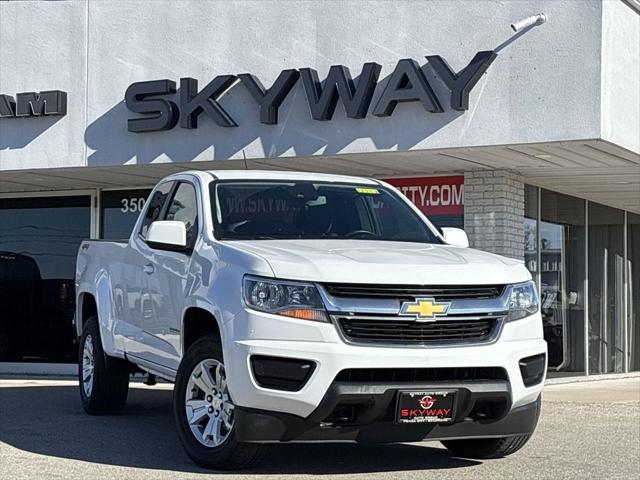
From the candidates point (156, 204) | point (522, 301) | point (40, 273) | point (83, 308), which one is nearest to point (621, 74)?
point (156, 204)

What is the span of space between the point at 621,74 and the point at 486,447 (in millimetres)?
6750

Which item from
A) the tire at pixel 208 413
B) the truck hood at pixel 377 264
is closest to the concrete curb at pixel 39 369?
the tire at pixel 208 413

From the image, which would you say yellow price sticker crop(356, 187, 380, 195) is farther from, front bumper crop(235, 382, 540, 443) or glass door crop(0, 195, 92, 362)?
glass door crop(0, 195, 92, 362)

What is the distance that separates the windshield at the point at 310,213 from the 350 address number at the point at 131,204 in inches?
384

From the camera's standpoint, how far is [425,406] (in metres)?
6.66

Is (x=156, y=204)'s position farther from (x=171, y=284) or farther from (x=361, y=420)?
(x=361, y=420)

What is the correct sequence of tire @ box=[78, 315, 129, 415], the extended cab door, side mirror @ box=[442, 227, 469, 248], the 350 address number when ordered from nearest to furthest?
the extended cab door
side mirror @ box=[442, 227, 469, 248]
tire @ box=[78, 315, 129, 415]
the 350 address number

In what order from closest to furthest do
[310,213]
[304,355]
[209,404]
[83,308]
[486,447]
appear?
[304,355]
[209,404]
[486,447]
[310,213]
[83,308]

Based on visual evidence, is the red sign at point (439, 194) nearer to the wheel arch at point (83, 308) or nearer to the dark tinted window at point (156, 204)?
the wheel arch at point (83, 308)

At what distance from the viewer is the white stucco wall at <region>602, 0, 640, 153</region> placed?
12.8m

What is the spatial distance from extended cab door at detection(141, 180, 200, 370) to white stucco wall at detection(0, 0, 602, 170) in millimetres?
3238

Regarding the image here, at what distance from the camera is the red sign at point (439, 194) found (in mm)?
15359

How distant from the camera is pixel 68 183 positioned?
59.2ft

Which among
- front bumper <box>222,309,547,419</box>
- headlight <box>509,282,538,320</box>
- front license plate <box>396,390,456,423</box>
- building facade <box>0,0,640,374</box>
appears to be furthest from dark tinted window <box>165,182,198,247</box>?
building facade <box>0,0,640,374</box>
